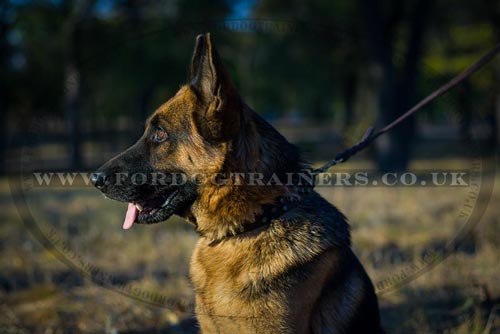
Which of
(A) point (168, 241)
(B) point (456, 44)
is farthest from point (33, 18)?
(B) point (456, 44)

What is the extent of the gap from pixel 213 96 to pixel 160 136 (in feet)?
1.69

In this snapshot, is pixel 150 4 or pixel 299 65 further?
pixel 299 65

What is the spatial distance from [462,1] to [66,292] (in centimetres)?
2109

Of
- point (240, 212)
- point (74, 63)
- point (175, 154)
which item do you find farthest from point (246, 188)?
point (74, 63)

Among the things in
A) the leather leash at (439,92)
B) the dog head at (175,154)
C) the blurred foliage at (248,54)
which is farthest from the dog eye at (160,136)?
the blurred foliage at (248,54)

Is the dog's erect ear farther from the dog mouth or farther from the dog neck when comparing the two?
the dog mouth

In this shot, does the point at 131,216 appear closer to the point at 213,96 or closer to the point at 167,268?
the point at 213,96

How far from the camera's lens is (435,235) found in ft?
21.5

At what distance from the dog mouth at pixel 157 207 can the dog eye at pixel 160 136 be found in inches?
A: 13.1

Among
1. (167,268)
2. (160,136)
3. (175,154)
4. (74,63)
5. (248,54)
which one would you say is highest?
(248,54)

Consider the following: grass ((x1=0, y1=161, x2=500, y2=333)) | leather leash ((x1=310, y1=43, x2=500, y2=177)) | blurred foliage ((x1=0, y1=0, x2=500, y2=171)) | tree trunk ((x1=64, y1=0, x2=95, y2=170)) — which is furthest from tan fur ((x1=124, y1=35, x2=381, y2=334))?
tree trunk ((x1=64, y1=0, x2=95, y2=170))

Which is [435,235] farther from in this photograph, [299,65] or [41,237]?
[299,65]

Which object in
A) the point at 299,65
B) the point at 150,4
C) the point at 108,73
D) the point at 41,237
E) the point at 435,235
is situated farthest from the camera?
the point at 299,65

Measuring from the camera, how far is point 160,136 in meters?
2.91
